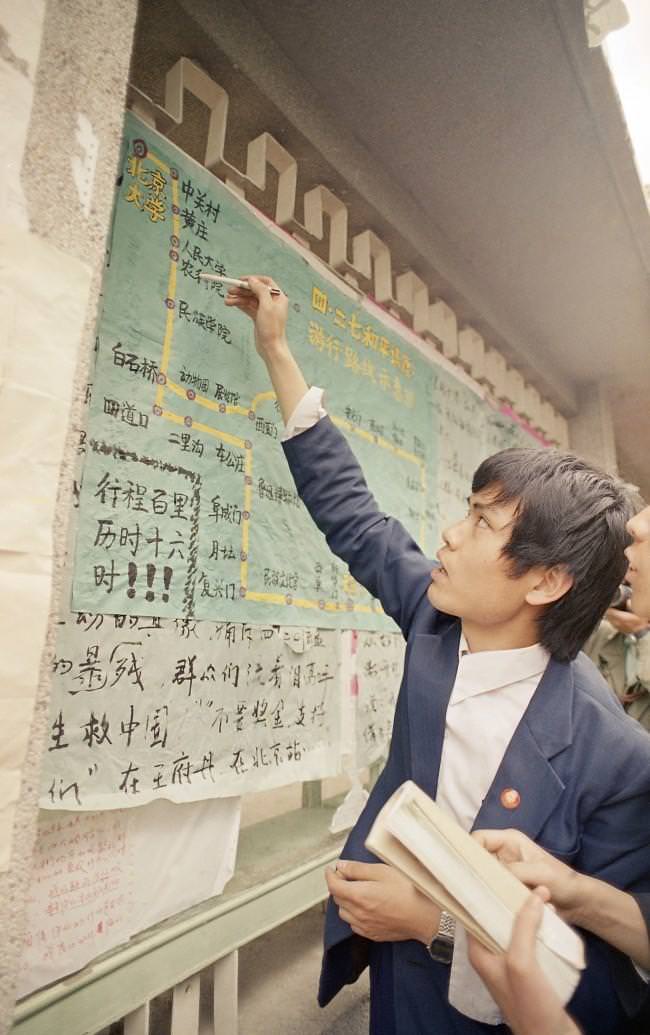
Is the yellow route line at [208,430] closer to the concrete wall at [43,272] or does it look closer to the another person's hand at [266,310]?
the another person's hand at [266,310]

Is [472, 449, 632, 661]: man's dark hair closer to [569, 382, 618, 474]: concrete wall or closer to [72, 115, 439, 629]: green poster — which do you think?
[72, 115, 439, 629]: green poster

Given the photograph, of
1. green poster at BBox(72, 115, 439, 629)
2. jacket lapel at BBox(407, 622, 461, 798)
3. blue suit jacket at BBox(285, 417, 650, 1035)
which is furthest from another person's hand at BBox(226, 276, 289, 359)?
jacket lapel at BBox(407, 622, 461, 798)

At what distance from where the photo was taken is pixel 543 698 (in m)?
0.92

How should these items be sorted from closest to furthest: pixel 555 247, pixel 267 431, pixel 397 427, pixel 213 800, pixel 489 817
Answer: pixel 489 817 < pixel 213 800 < pixel 267 431 < pixel 397 427 < pixel 555 247

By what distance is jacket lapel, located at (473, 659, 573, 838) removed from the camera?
841 millimetres

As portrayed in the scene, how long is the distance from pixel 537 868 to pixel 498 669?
0.31m

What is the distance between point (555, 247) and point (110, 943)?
251 cm

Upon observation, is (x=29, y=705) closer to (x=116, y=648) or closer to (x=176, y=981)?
(x=116, y=648)

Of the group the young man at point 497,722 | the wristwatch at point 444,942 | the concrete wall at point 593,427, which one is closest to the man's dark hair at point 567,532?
the young man at point 497,722

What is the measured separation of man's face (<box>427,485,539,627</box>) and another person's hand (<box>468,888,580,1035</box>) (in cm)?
47

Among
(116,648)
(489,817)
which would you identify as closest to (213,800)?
(116,648)

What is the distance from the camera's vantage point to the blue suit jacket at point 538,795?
0.82 metres

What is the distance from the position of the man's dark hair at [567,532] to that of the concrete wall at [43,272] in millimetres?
698

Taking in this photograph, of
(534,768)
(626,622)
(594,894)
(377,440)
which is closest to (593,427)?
(626,622)
